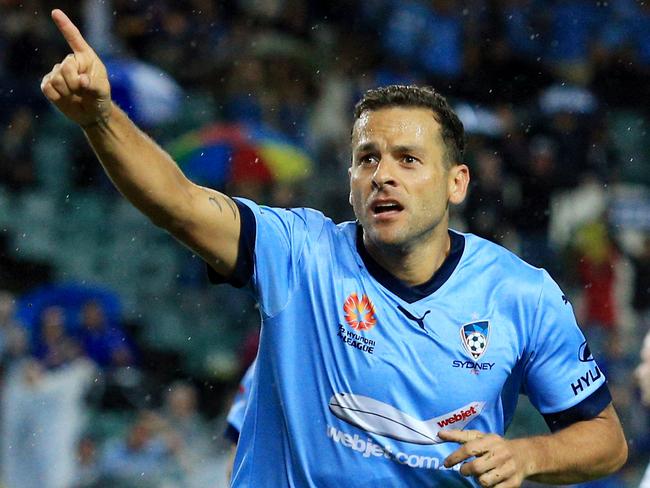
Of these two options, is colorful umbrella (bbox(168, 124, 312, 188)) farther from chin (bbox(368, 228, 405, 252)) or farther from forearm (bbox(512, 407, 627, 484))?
forearm (bbox(512, 407, 627, 484))

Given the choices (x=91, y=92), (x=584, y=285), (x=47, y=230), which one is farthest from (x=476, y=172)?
(x=91, y=92)

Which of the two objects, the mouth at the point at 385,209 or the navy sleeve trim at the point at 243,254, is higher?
the mouth at the point at 385,209

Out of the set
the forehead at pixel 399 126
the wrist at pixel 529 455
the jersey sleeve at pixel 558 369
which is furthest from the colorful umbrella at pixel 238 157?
the wrist at pixel 529 455

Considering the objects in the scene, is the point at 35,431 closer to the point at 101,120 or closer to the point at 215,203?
the point at 215,203

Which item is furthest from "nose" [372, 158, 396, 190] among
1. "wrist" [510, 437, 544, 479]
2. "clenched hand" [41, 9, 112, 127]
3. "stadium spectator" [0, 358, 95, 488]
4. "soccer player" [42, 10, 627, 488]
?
"stadium spectator" [0, 358, 95, 488]

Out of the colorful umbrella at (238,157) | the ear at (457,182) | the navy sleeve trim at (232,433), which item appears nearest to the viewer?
the ear at (457,182)

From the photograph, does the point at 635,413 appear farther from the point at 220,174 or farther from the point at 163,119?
the point at 163,119

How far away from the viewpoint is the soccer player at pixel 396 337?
3766 millimetres

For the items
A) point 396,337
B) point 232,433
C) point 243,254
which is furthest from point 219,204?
point 232,433

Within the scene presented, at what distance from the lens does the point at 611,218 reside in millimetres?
11672

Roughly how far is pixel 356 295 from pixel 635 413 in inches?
283

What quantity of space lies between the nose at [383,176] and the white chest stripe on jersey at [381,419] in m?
0.65

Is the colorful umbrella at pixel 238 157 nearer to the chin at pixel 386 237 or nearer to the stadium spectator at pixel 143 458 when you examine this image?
the stadium spectator at pixel 143 458

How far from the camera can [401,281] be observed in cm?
403
